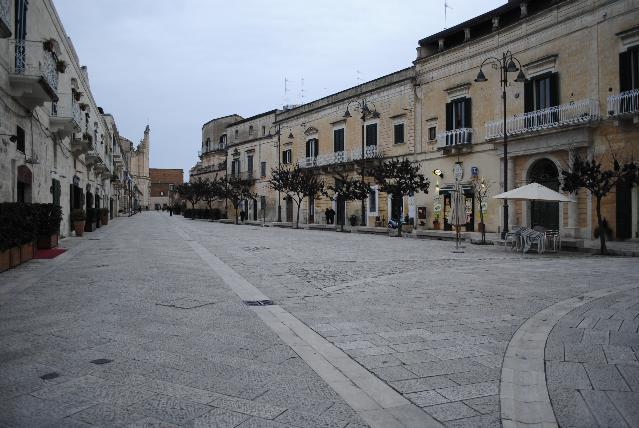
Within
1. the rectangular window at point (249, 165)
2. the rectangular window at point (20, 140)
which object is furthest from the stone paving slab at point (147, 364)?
the rectangular window at point (249, 165)

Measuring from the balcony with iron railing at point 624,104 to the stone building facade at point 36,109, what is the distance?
19.0m

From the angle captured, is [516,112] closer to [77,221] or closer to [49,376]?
[77,221]

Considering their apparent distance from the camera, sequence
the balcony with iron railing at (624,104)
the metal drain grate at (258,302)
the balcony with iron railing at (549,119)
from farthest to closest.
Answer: the balcony with iron railing at (549,119)
the balcony with iron railing at (624,104)
the metal drain grate at (258,302)

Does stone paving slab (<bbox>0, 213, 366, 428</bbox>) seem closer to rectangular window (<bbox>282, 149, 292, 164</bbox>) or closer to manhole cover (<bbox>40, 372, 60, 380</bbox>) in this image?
manhole cover (<bbox>40, 372, 60, 380</bbox>)

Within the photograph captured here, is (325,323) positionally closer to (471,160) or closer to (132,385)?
(132,385)

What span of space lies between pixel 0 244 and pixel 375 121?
25.7m

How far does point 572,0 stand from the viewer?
1948 centimetres

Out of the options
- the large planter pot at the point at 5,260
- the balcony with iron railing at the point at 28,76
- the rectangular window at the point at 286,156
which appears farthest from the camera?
the rectangular window at the point at 286,156

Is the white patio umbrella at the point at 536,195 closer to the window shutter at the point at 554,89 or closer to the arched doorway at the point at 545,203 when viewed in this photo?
the arched doorway at the point at 545,203

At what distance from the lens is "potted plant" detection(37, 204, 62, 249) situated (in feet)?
40.4

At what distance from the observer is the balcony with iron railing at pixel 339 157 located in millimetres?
31094

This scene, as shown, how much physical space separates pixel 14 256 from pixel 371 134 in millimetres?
25094

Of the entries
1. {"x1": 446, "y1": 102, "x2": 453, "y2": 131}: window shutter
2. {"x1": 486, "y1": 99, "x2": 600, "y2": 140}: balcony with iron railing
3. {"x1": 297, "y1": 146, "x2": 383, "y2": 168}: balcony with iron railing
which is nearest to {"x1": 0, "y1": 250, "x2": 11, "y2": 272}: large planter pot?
{"x1": 486, "y1": 99, "x2": 600, "y2": 140}: balcony with iron railing

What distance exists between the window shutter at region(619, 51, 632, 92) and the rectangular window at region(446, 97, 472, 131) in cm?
765
